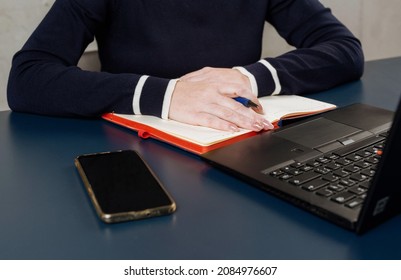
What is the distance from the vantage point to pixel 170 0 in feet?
4.11

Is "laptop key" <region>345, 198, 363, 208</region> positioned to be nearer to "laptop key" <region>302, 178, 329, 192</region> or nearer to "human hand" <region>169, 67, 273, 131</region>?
"laptop key" <region>302, 178, 329, 192</region>

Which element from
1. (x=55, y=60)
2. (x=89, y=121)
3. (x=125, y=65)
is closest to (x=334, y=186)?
(x=89, y=121)

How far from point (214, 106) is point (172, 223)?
327 millimetres

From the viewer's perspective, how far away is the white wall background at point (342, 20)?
55.5 inches

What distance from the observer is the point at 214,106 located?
864mm

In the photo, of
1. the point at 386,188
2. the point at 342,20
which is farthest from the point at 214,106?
the point at 342,20

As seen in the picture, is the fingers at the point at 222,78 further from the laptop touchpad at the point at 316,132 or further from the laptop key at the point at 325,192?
the laptop key at the point at 325,192

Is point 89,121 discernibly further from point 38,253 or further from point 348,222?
point 348,222

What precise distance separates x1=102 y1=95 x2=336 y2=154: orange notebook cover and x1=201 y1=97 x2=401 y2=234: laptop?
1.5 inches

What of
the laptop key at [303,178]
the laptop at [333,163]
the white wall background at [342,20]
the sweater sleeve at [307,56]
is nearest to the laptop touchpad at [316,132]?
the laptop at [333,163]

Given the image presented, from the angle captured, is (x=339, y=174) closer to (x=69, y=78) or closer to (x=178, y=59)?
(x=69, y=78)

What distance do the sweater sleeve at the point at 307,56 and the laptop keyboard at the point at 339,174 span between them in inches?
13.7

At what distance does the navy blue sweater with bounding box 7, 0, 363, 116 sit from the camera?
0.94 m

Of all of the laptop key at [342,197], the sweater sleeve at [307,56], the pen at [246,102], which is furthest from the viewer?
the sweater sleeve at [307,56]
